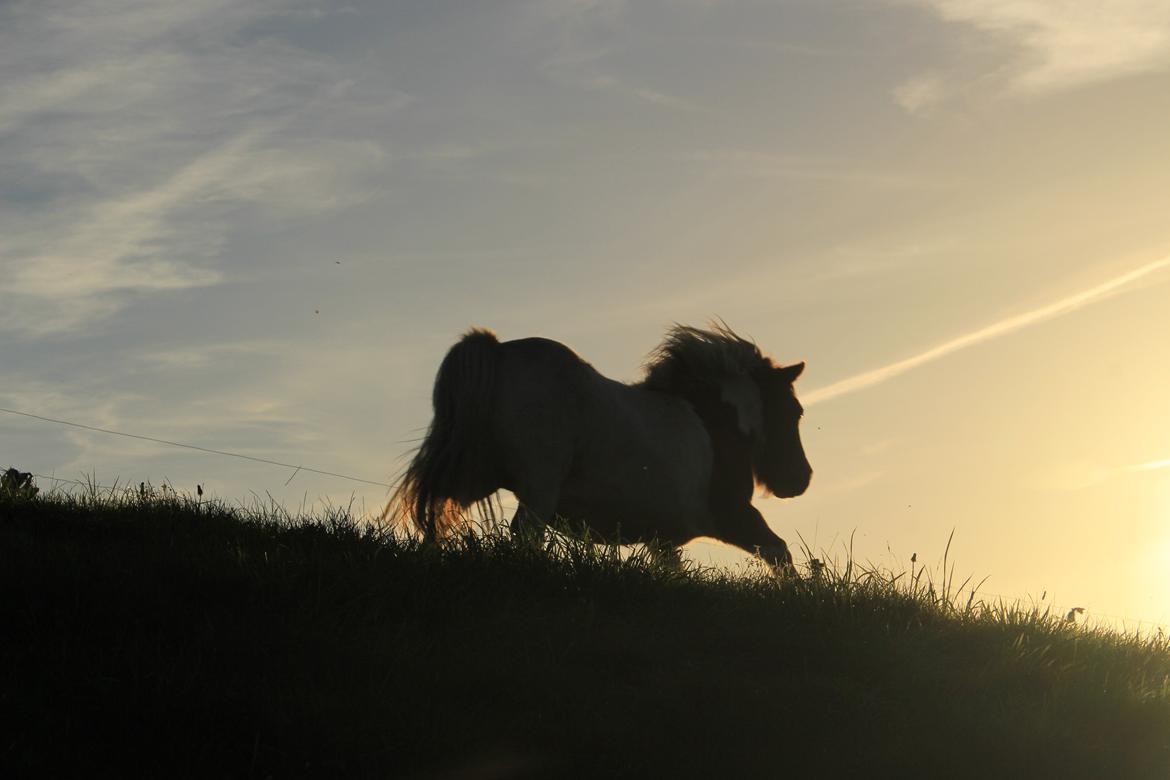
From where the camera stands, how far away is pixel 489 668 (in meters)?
5.31

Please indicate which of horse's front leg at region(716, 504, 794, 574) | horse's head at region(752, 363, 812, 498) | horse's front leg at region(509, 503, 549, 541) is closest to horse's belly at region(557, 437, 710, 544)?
horse's front leg at region(716, 504, 794, 574)

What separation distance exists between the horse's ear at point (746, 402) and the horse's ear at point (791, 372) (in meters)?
0.37

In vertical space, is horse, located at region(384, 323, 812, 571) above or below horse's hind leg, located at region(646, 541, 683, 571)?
above

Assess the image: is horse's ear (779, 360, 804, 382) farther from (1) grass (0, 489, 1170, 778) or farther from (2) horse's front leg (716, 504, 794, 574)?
(1) grass (0, 489, 1170, 778)

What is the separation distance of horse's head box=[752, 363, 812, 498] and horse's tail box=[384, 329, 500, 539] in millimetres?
3334

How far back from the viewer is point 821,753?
17.1 ft

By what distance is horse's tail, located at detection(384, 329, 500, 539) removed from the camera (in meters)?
8.61

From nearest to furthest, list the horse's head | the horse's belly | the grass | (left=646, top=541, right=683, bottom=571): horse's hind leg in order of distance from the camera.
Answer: the grass
(left=646, top=541, right=683, bottom=571): horse's hind leg
the horse's belly
the horse's head

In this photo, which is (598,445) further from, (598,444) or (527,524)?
(527,524)

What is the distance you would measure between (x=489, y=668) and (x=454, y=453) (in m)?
3.41

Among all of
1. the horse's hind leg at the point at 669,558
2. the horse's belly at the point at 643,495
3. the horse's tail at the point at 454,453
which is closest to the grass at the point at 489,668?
the horse's hind leg at the point at 669,558

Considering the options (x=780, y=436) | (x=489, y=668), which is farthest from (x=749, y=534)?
(x=489, y=668)

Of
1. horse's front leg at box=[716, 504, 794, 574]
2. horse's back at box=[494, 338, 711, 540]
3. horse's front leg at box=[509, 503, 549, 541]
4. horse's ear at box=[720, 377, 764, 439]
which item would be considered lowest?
horse's front leg at box=[509, 503, 549, 541]

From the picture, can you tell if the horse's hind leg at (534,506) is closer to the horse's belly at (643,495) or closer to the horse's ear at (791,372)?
the horse's belly at (643,495)
